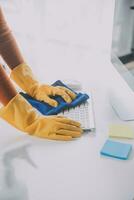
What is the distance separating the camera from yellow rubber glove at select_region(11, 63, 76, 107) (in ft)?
4.44

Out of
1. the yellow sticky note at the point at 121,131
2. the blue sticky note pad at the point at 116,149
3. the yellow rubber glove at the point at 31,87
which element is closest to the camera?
the blue sticky note pad at the point at 116,149

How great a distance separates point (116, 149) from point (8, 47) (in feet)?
2.19

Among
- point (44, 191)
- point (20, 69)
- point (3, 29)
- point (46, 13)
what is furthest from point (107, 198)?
point (46, 13)

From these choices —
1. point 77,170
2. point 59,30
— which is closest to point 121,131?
point 77,170

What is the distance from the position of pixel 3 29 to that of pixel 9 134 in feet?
1.62

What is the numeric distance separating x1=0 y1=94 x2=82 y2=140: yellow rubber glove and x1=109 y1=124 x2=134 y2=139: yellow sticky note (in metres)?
0.12

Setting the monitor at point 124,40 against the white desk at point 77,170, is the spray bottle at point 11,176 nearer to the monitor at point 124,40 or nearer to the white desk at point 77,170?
the white desk at point 77,170

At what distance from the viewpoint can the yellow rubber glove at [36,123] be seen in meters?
1.09

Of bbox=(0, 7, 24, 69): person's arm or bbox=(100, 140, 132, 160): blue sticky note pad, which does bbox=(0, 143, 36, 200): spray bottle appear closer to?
bbox=(100, 140, 132, 160): blue sticky note pad

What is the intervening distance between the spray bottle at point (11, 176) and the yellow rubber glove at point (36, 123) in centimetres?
8

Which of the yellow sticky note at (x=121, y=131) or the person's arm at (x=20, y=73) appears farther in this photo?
the person's arm at (x=20, y=73)

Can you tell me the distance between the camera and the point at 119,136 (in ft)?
3.53

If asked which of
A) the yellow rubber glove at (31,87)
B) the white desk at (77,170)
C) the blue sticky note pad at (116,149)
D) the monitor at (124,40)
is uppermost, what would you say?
the white desk at (77,170)

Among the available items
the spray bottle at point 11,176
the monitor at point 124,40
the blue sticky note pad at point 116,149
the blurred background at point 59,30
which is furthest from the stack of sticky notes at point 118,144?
the blurred background at point 59,30
